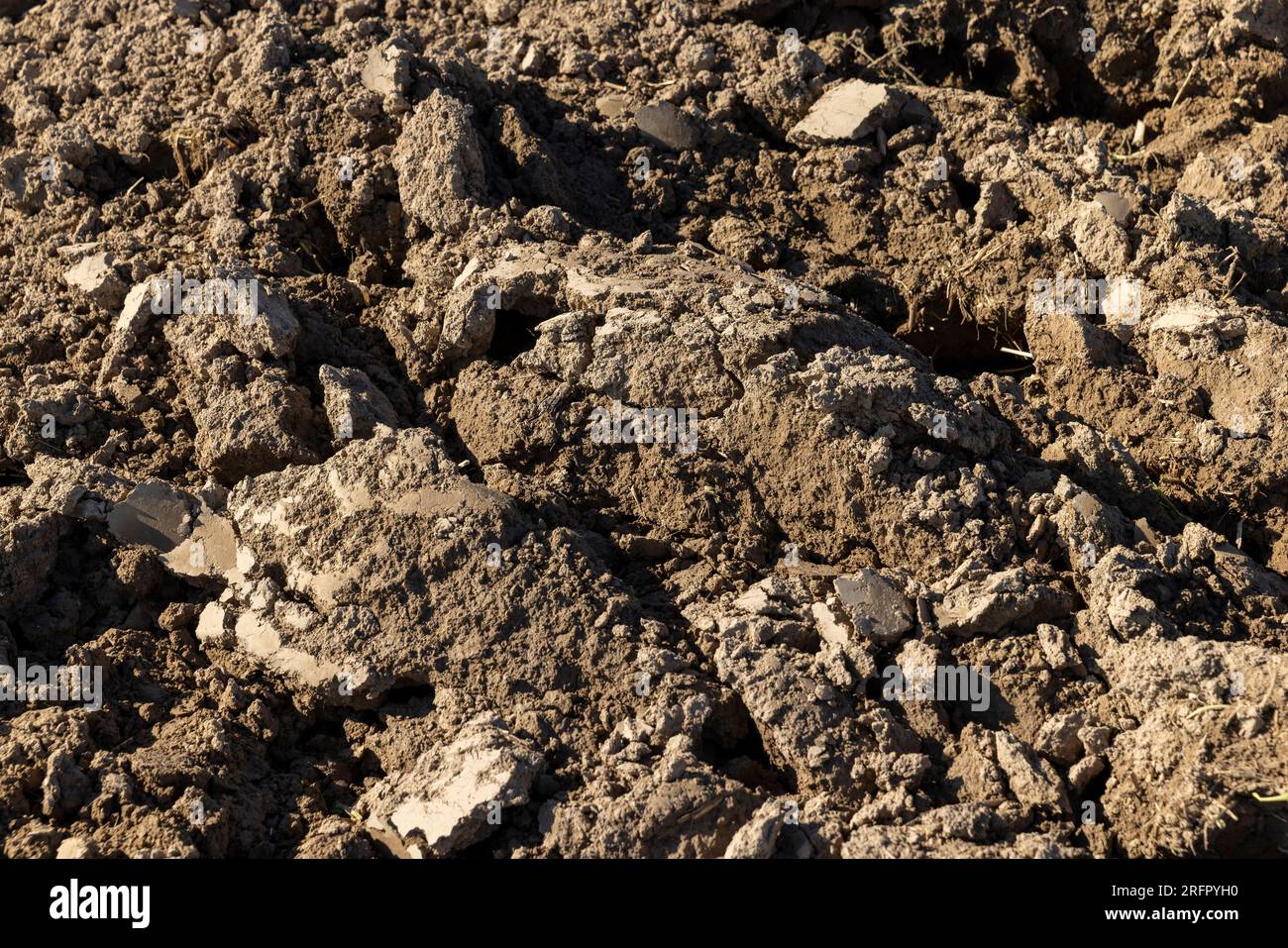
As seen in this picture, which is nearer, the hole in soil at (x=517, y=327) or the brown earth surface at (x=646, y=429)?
the brown earth surface at (x=646, y=429)

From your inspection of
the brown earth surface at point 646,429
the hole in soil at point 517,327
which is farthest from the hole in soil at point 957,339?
the hole in soil at point 517,327

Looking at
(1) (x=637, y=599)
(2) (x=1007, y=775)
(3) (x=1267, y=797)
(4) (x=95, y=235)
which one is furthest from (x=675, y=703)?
(4) (x=95, y=235)

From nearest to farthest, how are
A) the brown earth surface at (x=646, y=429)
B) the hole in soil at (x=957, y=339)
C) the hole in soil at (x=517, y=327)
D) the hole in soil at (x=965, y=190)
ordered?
the brown earth surface at (x=646, y=429)
the hole in soil at (x=517, y=327)
the hole in soil at (x=957, y=339)
the hole in soil at (x=965, y=190)

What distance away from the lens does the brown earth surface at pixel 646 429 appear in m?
3.38

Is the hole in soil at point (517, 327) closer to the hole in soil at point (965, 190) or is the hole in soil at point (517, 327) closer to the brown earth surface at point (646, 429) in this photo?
the brown earth surface at point (646, 429)

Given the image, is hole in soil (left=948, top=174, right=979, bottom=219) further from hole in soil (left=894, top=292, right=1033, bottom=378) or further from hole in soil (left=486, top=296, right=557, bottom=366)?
hole in soil (left=486, top=296, right=557, bottom=366)

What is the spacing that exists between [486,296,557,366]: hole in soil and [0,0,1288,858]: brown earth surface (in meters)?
0.06

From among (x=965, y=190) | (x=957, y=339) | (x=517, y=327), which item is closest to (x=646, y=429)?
(x=517, y=327)

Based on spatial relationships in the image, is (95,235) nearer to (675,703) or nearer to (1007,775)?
(675,703)

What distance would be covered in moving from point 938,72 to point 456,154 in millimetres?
2196

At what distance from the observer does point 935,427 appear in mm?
3828

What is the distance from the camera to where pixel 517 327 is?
14.3 feet

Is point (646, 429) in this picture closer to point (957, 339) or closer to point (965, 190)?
point (957, 339)

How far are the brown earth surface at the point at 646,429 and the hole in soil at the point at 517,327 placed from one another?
0.06 metres
